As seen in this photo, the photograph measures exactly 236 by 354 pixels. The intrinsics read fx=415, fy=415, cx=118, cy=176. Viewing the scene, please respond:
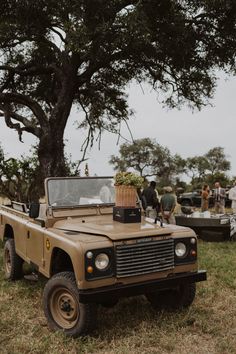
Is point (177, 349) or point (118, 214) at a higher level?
point (118, 214)

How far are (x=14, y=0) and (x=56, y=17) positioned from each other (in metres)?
1.21

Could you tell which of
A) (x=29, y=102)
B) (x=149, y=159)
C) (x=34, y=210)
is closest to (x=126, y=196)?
(x=34, y=210)

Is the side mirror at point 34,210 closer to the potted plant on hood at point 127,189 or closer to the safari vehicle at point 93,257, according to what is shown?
the safari vehicle at point 93,257

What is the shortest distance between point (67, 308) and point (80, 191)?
6.17 feet

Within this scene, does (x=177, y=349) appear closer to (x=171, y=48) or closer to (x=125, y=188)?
(x=125, y=188)

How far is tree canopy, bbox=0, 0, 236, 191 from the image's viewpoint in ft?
32.1

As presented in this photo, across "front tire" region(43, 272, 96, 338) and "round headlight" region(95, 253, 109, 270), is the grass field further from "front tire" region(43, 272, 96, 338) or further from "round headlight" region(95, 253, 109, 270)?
"round headlight" region(95, 253, 109, 270)

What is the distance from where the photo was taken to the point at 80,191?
19.8ft

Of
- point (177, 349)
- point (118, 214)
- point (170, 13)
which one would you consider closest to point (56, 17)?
point (170, 13)

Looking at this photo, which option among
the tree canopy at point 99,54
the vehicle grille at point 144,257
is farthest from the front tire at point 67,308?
the tree canopy at point 99,54

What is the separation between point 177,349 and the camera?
4.27 metres

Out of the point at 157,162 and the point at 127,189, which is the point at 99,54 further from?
the point at 157,162

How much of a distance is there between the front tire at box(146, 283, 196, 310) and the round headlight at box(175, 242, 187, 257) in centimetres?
55

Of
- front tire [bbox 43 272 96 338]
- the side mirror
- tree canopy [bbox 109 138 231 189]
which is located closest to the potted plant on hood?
the side mirror
